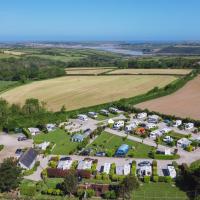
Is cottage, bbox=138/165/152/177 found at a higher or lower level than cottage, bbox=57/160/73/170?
higher

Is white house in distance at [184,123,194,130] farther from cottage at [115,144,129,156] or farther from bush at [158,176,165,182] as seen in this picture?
bush at [158,176,165,182]

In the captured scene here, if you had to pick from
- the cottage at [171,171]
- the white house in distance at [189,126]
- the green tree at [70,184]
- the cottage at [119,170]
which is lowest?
the white house in distance at [189,126]

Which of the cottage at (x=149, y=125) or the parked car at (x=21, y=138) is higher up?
the cottage at (x=149, y=125)

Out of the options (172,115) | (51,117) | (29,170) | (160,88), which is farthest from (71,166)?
(160,88)

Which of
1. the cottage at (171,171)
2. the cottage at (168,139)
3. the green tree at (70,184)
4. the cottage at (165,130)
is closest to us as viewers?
the green tree at (70,184)

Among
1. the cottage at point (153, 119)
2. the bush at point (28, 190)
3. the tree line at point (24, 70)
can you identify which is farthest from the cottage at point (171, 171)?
the tree line at point (24, 70)

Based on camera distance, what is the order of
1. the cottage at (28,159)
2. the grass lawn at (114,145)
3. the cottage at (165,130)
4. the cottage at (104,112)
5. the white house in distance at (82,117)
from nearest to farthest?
the cottage at (28,159) < the grass lawn at (114,145) < the cottage at (165,130) < the white house in distance at (82,117) < the cottage at (104,112)

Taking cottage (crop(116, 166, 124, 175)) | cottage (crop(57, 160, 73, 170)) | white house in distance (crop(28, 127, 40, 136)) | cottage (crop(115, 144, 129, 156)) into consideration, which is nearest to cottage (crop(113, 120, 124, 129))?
cottage (crop(115, 144, 129, 156))

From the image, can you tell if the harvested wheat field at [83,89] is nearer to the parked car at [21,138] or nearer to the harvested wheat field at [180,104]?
the harvested wheat field at [180,104]
